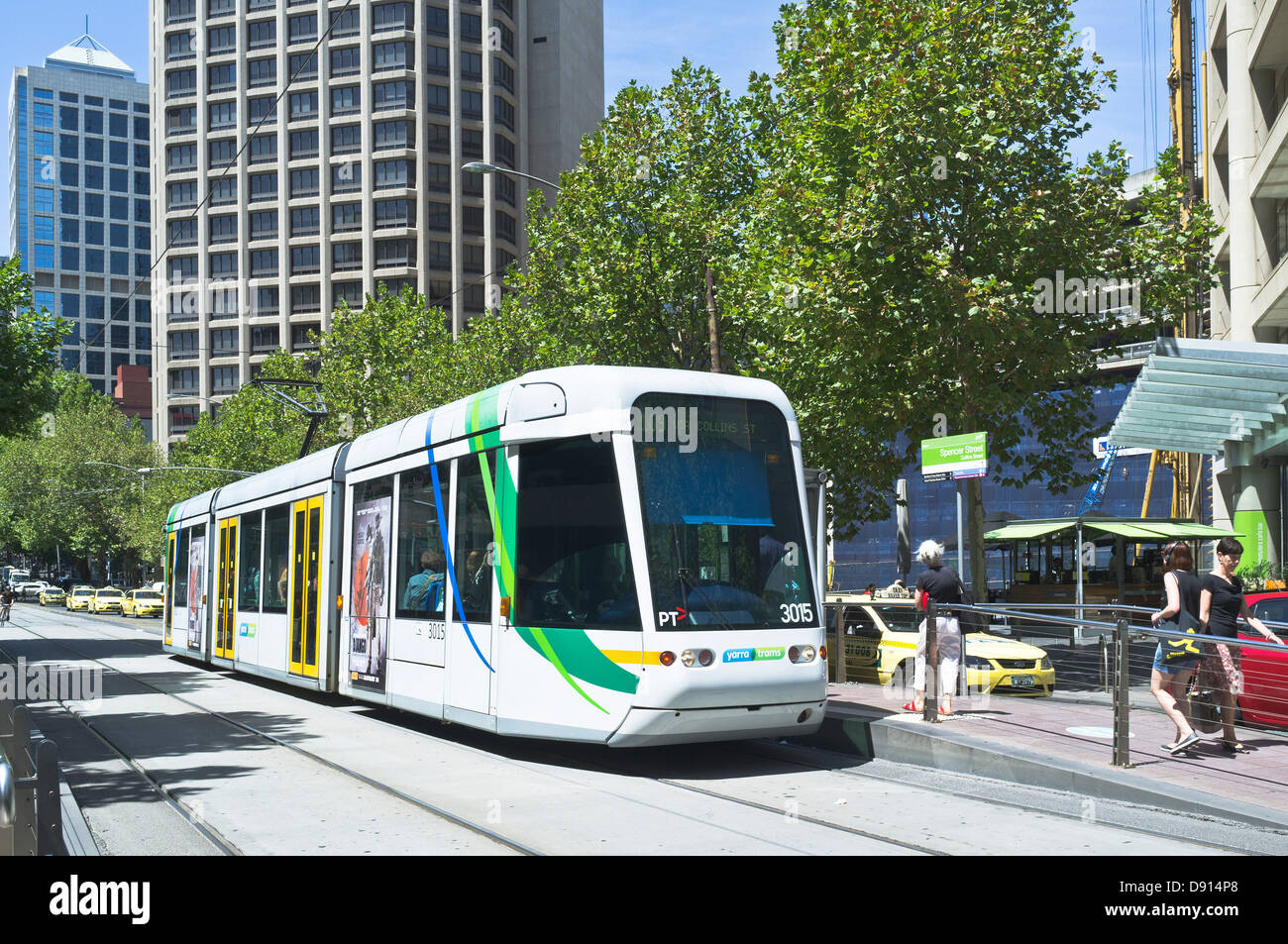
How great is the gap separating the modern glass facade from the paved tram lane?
41.8 metres

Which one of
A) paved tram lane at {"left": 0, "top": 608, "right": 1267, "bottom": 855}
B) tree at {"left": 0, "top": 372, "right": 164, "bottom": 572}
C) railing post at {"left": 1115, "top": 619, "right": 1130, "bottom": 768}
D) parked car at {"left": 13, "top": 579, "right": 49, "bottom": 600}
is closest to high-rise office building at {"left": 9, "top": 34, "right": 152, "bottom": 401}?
parked car at {"left": 13, "top": 579, "right": 49, "bottom": 600}

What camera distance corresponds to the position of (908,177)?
17.8 metres

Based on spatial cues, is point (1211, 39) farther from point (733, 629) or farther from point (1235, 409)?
point (733, 629)

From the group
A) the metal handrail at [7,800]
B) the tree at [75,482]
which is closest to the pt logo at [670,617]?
the metal handrail at [7,800]

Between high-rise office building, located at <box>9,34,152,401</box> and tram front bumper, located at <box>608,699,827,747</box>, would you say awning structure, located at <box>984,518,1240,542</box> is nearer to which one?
tram front bumper, located at <box>608,699,827,747</box>

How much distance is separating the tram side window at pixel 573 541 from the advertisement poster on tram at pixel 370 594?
11.3 feet

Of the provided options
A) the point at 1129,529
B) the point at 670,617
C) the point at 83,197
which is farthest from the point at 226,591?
the point at 83,197

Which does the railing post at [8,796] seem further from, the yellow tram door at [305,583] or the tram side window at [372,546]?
the yellow tram door at [305,583]

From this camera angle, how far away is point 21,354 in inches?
1101

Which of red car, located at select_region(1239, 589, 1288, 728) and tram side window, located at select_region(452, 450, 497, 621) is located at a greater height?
tram side window, located at select_region(452, 450, 497, 621)

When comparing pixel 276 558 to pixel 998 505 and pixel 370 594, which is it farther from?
pixel 998 505

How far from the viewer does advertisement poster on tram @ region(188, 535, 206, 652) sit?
22.6 meters
